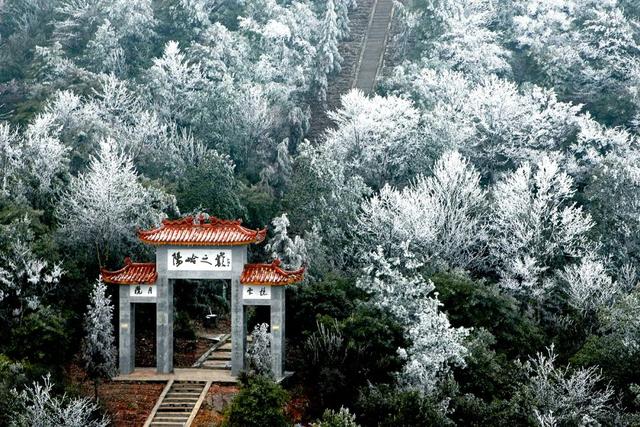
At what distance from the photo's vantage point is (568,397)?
87.2 feet

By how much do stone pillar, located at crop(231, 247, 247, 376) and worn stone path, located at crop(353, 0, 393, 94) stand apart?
97.9 ft

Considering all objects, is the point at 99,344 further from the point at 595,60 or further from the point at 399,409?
the point at 595,60

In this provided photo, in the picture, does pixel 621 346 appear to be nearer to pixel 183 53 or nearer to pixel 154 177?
pixel 154 177

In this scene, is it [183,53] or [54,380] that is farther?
[183,53]

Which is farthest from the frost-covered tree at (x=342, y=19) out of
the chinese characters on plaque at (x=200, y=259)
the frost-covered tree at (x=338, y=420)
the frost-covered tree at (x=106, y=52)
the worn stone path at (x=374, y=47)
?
the frost-covered tree at (x=338, y=420)

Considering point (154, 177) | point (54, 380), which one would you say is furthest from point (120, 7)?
point (54, 380)

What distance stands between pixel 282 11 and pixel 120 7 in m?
8.84

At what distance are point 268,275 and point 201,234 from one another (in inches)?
86.1

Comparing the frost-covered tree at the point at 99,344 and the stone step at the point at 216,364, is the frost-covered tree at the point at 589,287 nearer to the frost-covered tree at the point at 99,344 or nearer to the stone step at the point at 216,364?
the stone step at the point at 216,364

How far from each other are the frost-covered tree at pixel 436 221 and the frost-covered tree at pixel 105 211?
7.97m

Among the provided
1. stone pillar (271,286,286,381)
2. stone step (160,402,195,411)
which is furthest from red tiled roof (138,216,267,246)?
stone step (160,402,195,411)

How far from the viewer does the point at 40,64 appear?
51.9 metres

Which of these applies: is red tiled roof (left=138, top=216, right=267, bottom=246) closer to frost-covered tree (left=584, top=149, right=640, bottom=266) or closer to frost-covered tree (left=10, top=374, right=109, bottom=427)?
frost-covered tree (left=10, top=374, right=109, bottom=427)

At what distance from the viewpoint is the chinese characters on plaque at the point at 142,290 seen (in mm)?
28266
